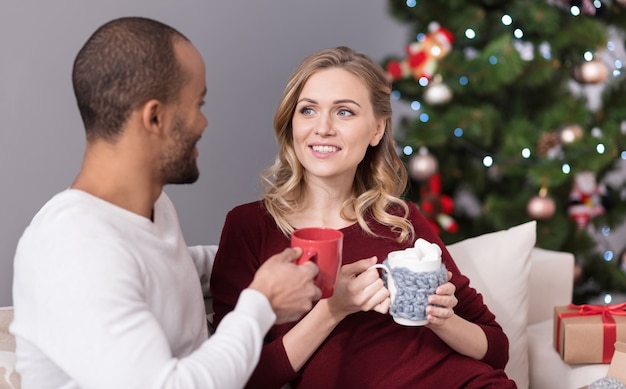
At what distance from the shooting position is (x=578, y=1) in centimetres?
316

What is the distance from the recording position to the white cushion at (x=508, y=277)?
2246 millimetres

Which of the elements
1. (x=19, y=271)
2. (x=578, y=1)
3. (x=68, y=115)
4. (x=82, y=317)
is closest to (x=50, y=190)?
(x=68, y=115)

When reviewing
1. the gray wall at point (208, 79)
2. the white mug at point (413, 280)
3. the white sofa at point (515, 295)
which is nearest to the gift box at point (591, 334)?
the white sofa at point (515, 295)

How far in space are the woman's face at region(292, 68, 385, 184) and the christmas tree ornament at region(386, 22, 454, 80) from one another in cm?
119

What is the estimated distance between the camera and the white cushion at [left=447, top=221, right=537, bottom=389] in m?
2.25

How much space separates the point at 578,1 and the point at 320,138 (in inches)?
74.2

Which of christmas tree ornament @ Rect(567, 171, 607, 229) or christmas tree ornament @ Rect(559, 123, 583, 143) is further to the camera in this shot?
christmas tree ornament @ Rect(567, 171, 607, 229)

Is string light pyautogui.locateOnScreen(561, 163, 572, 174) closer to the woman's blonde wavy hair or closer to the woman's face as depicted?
the woman's blonde wavy hair

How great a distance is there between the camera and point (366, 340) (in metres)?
1.84

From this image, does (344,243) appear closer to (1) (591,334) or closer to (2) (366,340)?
(2) (366,340)

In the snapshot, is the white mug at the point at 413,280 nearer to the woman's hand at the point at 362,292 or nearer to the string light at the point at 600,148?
the woman's hand at the point at 362,292

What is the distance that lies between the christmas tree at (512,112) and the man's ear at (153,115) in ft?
6.76

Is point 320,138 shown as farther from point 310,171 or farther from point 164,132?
point 164,132

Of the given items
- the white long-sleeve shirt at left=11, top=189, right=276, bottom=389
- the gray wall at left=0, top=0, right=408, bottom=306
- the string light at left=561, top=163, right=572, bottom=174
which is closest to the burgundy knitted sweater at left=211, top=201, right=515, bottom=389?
the white long-sleeve shirt at left=11, top=189, right=276, bottom=389
